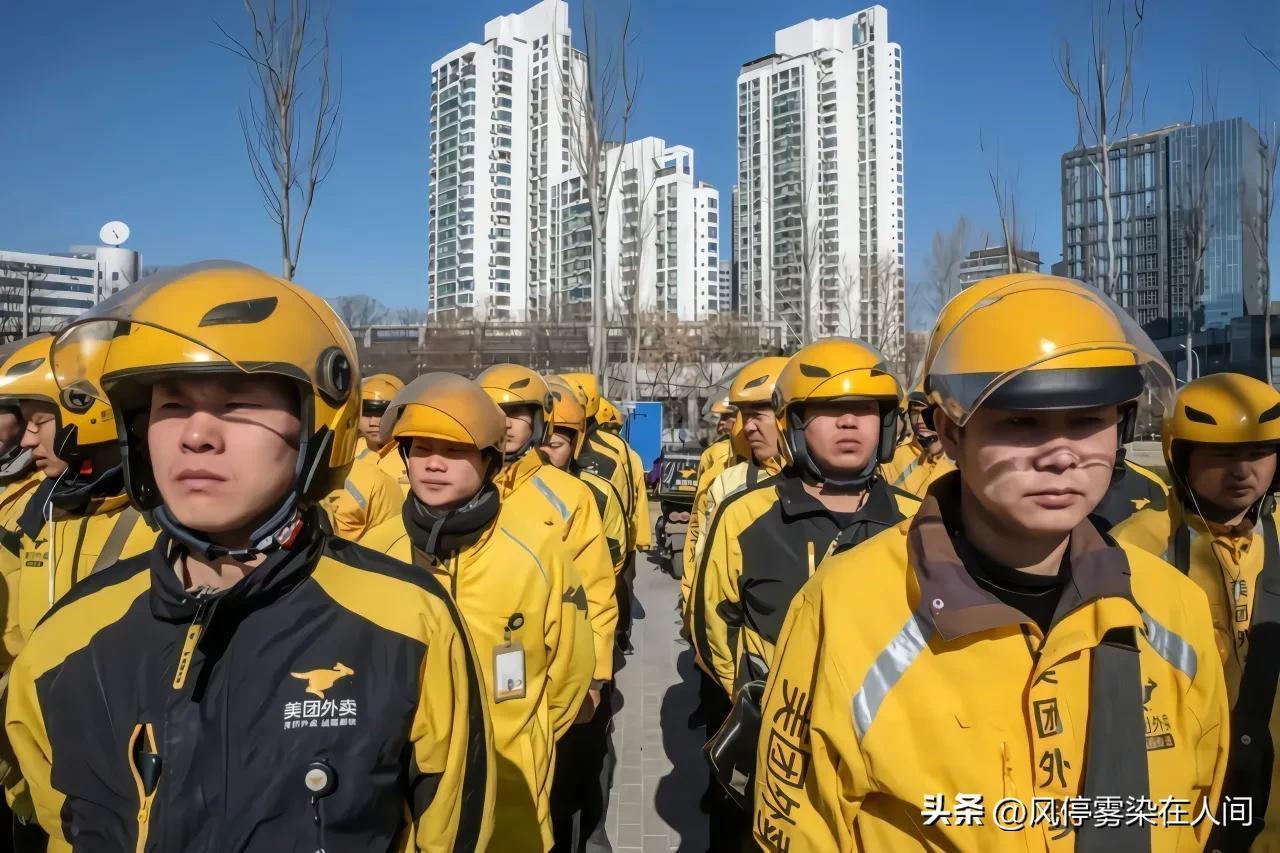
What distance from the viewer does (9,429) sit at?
A: 4.10 metres

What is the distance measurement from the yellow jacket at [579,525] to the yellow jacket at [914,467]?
2.69 m

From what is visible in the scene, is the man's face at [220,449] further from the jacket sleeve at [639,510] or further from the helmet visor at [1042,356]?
the jacket sleeve at [639,510]

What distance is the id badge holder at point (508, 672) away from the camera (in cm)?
311

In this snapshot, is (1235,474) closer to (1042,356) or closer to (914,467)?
(1042,356)

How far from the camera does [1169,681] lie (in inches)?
72.3

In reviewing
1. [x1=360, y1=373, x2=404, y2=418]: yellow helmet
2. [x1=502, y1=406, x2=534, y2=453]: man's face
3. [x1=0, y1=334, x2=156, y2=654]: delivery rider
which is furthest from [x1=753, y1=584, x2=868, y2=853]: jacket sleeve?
[x1=360, y1=373, x2=404, y2=418]: yellow helmet

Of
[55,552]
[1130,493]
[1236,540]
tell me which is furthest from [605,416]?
[1236,540]

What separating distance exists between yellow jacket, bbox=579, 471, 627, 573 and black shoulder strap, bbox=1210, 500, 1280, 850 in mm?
4752

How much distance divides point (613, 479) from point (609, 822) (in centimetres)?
420

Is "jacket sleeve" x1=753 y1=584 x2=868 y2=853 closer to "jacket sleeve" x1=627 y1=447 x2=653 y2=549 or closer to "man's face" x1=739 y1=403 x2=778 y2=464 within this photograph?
"man's face" x1=739 y1=403 x2=778 y2=464

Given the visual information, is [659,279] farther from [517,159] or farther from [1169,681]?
[1169,681]

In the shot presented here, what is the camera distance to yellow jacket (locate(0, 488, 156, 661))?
129 inches

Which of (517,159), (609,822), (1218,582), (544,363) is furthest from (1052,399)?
(517,159)

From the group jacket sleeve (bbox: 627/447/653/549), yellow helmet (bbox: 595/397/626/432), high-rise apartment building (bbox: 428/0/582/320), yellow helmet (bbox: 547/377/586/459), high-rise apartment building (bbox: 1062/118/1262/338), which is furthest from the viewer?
high-rise apartment building (bbox: 428/0/582/320)
